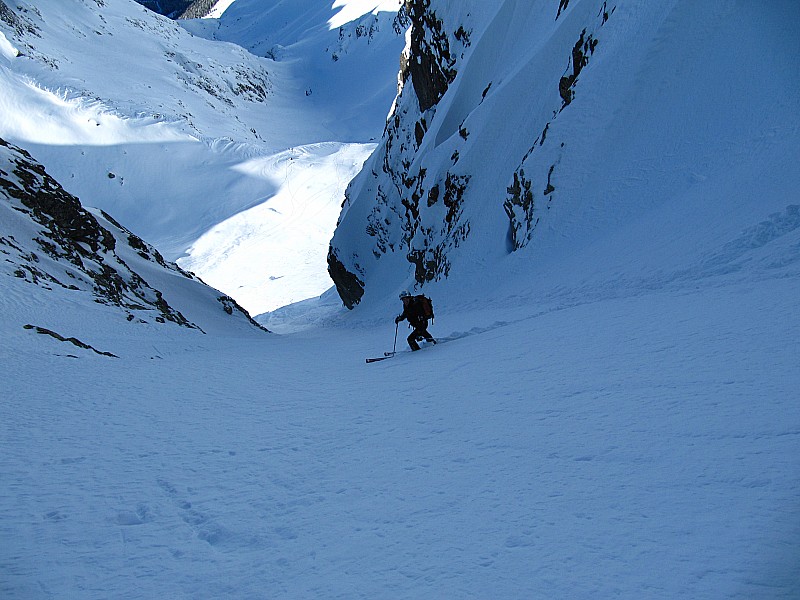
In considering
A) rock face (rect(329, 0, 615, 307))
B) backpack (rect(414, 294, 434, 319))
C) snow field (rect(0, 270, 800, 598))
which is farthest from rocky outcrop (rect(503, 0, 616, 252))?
snow field (rect(0, 270, 800, 598))

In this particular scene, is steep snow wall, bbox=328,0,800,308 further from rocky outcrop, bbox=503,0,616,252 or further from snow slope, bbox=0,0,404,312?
snow slope, bbox=0,0,404,312

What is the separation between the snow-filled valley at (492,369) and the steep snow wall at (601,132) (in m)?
0.08

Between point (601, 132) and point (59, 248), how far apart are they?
17.0 meters

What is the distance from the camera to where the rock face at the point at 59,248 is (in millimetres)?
14359

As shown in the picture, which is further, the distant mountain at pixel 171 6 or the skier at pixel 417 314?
the distant mountain at pixel 171 6

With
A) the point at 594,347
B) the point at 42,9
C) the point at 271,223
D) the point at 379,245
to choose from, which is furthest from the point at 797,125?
the point at 42,9

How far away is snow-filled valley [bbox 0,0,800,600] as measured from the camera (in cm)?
238

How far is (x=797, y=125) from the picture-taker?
1050 cm

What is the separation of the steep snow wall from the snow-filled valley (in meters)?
0.08

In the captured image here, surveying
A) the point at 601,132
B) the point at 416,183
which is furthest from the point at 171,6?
the point at 601,132

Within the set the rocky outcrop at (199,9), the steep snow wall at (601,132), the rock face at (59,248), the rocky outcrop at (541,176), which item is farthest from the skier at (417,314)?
the rocky outcrop at (199,9)

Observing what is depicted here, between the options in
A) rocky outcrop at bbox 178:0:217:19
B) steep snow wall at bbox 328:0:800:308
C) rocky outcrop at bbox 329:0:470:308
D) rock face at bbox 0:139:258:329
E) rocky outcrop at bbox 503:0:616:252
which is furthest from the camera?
rocky outcrop at bbox 178:0:217:19

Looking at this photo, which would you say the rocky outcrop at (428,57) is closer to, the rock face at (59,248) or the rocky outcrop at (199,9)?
the rock face at (59,248)

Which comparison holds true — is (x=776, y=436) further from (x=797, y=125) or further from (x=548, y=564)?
(x=797, y=125)
